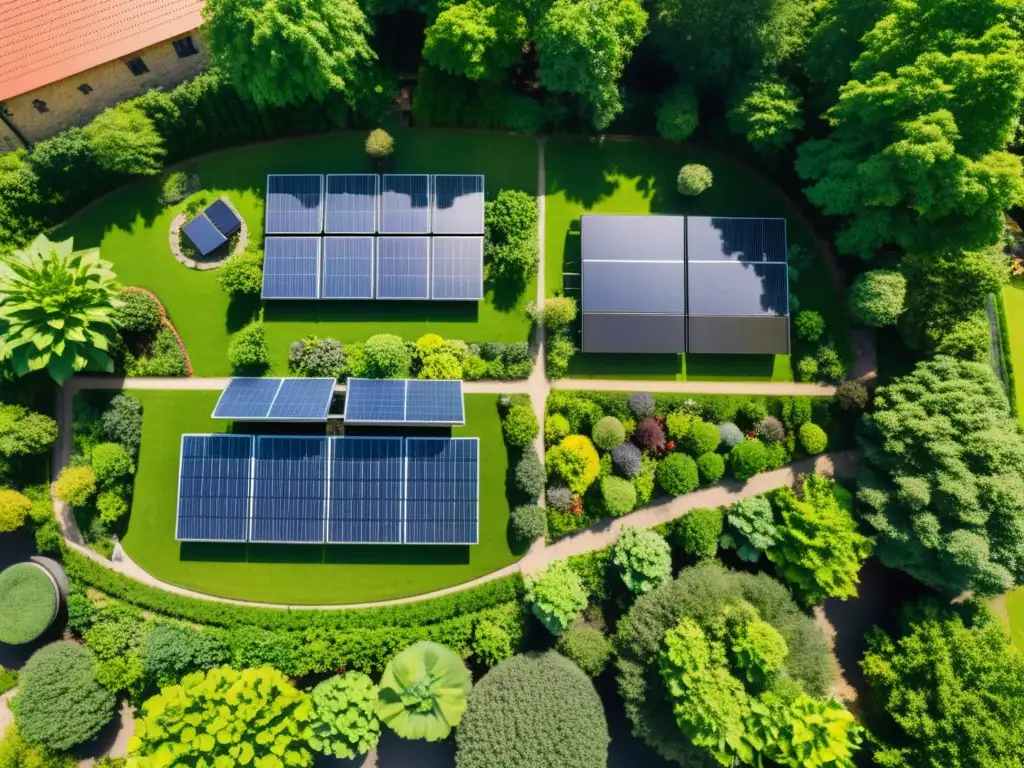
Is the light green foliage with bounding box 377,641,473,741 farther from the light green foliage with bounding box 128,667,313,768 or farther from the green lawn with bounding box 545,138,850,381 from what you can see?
the green lawn with bounding box 545,138,850,381

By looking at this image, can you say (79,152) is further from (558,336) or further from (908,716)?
(908,716)

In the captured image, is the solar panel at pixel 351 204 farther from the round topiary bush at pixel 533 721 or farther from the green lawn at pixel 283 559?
the round topiary bush at pixel 533 721

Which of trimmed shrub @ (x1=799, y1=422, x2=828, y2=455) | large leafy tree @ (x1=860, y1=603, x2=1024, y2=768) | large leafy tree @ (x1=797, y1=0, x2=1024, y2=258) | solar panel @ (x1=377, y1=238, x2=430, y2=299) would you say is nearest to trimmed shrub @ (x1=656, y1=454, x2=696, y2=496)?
trimmed shrub @ (x1=799, y1=422, x2=828, y2=455)

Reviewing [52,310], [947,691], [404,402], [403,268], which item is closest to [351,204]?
[403,268]

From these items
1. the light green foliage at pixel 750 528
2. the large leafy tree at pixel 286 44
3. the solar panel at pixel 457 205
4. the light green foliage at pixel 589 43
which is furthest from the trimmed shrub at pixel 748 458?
the large leafy tree at pixel 286 44

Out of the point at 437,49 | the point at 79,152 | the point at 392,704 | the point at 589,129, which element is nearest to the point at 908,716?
the point at 392,704

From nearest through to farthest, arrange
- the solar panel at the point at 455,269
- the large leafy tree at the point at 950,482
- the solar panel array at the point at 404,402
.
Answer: the large leafy tree at the point at 950,482, the solar panel array at the point at 404,402, the solar panel at the point at 455,269
